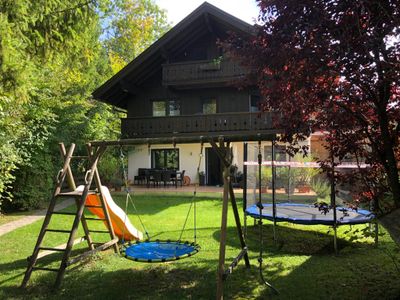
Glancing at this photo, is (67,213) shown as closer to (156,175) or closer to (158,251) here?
(158,251)

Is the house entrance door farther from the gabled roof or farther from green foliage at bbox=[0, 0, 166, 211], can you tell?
green foliage at bbox=[0, 0, 166, 211]

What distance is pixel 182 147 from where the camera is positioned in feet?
69.9

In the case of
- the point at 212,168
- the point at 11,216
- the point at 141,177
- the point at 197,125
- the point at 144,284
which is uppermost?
the point at 197,125

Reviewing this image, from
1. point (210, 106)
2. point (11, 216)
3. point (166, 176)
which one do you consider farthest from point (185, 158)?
point (11, 216)

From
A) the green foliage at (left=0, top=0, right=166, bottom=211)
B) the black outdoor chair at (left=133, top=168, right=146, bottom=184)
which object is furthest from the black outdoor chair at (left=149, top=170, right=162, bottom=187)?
the green foliage at (left=0, top=0, right=166, bottom=211)

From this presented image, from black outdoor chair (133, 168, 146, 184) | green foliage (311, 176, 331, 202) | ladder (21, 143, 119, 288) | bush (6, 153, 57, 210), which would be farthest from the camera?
black outdoor chair (133, 168, 146, 184)

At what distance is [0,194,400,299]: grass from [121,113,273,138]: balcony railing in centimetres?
1066

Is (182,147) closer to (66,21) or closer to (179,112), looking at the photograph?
(179,112)

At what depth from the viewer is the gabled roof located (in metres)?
18.4

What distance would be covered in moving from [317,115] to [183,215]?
24.5 feet

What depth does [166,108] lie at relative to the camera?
21.9 m

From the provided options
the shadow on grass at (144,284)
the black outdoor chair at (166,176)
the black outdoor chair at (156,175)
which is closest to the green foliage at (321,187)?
the black outdoor chair at (166,176)

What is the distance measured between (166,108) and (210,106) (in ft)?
8.85

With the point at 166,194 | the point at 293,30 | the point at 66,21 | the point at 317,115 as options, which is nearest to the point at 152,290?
the point at 317,115
